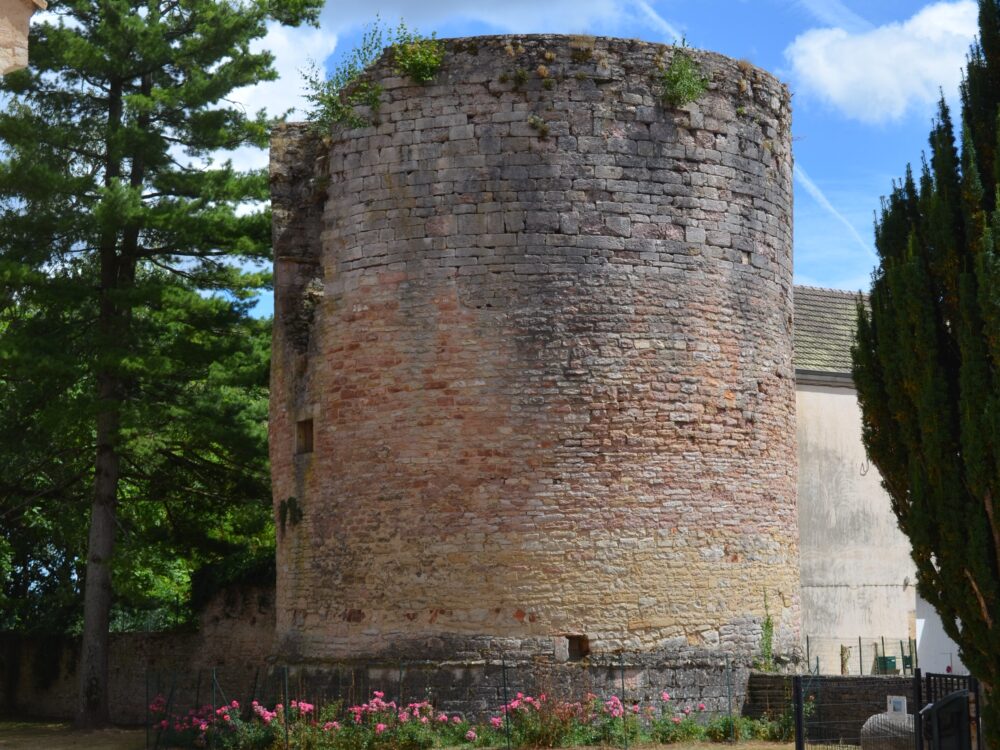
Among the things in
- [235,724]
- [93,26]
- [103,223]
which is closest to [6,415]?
[103,223]

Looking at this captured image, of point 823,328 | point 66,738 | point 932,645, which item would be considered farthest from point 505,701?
point 932,645

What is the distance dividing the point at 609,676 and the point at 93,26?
1135 cm

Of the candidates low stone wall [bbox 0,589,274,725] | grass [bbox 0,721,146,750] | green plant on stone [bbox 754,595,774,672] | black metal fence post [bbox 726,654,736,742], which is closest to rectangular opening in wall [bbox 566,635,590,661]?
black metal fence post [bbox 726,654,736,742]

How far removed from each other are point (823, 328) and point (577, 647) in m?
11.2

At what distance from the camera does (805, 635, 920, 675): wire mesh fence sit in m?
21.9

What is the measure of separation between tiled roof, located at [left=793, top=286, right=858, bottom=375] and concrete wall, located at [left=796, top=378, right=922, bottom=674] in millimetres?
410

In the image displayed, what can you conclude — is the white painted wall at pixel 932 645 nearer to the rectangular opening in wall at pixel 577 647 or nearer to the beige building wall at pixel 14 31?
the rectangular opening in wall at pixel 577 647

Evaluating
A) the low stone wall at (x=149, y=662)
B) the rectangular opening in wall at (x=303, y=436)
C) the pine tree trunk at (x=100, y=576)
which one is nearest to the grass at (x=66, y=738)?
the pine tree trunk at (x=100, y=576)

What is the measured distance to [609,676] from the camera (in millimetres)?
13977

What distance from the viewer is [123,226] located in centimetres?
1855

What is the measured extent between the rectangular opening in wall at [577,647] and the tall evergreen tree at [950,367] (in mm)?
3826

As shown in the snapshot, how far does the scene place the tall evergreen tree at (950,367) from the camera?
33.0 feet

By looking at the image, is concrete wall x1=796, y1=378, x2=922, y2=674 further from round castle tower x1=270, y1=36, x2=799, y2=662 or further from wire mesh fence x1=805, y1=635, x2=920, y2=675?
round castle tower x1=270, y1=36, x2=799, y2=662

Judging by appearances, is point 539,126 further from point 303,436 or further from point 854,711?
point 854,711
